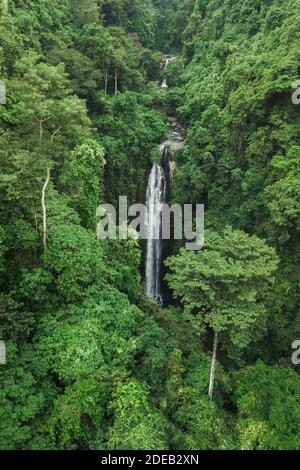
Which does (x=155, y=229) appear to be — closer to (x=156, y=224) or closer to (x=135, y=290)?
(x=156, y=224)

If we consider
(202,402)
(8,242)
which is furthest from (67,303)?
(202,402)

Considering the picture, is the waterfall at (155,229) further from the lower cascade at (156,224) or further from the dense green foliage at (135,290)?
the dense green foliage at (135,290)

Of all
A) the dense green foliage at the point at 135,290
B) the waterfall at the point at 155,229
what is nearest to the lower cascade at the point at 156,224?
the waterfall at the point at 155,229

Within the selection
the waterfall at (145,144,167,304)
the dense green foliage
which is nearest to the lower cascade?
the waterfall at (145,144,167,304)
